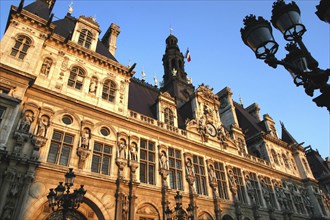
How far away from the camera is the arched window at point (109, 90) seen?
2092 cm

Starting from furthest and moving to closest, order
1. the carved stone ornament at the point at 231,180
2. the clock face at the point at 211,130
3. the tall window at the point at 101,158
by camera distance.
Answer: the clock face at the point at 211,130
the carved stone ornament at the point at 231,180
the tall window at the point at 101,158

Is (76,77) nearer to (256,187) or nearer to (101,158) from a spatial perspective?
(101,158)

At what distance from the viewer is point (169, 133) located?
22.7 metres

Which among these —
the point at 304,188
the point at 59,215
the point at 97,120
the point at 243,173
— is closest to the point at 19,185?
the point at 59,215

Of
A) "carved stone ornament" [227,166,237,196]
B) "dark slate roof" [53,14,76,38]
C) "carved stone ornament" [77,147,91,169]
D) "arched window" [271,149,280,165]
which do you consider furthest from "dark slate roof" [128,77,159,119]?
"arched window" [271,149,280,165]

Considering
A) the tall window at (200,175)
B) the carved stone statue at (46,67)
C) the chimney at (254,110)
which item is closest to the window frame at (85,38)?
the carved stone statue at (46,67)

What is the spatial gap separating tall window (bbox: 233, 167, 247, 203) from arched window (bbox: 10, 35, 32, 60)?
74.1 feet

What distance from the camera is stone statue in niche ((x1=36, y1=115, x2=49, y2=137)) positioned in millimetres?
15446

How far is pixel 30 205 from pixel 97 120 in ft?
24.1

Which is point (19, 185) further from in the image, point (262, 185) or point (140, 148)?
point (262, 185)

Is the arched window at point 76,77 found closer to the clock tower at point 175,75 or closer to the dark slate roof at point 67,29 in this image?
the dark slate roof at point 67,29

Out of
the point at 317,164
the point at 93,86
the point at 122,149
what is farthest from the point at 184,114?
the point at 317,164

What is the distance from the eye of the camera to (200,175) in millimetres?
22906

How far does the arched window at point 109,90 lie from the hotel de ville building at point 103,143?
9 cm
